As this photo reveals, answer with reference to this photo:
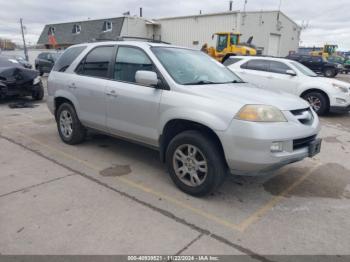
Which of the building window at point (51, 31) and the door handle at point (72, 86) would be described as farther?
the building window at point (51, 31)

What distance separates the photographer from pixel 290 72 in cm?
895

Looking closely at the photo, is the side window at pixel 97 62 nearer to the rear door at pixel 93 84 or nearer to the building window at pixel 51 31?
the rear door at pixel 93 84

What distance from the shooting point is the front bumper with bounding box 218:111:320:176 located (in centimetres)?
310

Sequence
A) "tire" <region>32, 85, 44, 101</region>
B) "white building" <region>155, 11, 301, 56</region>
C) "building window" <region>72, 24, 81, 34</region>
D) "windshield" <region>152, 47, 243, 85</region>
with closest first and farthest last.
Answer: "windshield" <region>152, 47, 243, 85</region> < "tire" <region>32, 85, 44, 101</region> < "white building" <region>155, 11, 301, 56</region> < "building window" <region>72, 24, 81, 34</region>

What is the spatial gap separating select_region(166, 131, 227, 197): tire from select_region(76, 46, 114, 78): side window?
5.82 ft

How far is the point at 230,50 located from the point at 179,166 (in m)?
18.0

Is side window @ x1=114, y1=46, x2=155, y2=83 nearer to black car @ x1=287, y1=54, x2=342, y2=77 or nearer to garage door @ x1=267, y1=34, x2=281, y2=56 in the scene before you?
black car @ x1=287, y1=54, x2=342, y2=77

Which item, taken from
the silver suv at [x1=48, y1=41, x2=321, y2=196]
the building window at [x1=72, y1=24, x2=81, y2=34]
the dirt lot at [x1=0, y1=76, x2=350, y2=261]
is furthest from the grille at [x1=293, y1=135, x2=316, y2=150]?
the building window at [x1=72, y1=24, x2=81, y2=34]

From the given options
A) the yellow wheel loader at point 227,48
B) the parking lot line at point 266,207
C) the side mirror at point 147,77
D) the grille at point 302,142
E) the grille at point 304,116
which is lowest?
the parking lot line at point 266,207

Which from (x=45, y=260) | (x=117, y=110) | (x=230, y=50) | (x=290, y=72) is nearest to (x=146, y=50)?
(x=117, y=110)

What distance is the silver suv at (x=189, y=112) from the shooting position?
3.18 meters

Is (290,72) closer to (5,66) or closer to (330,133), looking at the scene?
(330,133)

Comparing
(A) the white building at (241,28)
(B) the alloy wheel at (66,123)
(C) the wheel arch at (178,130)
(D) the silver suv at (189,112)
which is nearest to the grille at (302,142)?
(D) the silver suv at (189,112)

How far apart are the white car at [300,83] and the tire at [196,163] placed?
5.56 meters
